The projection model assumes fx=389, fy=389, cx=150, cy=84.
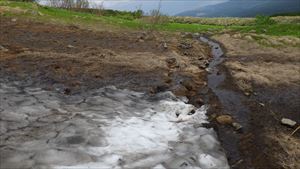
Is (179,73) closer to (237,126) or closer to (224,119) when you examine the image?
(224,119)

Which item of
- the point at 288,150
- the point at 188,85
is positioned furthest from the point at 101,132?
the point at 188,85

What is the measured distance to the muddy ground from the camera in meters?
10.7

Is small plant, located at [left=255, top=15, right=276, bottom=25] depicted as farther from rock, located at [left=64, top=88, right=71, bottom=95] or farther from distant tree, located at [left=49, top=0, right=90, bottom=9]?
rock, located at [left=64, top=88, right=71, bottom=95]

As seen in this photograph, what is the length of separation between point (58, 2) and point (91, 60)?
40.6 m

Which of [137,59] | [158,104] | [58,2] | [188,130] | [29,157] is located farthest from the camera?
[58,2]

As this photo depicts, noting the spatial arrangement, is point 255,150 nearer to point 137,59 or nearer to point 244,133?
point 244,133

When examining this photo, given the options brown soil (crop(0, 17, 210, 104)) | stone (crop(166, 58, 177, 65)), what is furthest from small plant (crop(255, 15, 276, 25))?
stone (crop(166, 58, 177, 65))

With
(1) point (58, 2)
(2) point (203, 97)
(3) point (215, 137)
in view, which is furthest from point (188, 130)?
(1) point (58, 2)

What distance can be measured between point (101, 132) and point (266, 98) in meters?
7.69

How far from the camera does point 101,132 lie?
978cm

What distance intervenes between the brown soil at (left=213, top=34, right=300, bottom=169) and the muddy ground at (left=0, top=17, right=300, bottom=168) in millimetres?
25

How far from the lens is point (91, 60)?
59.1 ft

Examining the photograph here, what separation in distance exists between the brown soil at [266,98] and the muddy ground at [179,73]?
0.02 metres

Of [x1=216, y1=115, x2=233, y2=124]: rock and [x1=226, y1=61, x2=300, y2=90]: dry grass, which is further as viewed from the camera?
[x1=226, y1=61, x2=300, y2=90]: dry grass
